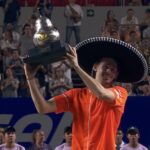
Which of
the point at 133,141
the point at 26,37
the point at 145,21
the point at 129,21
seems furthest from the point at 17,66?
the point at 145,21

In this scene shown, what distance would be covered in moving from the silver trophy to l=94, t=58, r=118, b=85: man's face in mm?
429

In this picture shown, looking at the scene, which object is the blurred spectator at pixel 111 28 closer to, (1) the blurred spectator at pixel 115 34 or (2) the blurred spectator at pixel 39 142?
(1) the blurred spectator at pixel 115 34

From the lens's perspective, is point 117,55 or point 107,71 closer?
point 107,71

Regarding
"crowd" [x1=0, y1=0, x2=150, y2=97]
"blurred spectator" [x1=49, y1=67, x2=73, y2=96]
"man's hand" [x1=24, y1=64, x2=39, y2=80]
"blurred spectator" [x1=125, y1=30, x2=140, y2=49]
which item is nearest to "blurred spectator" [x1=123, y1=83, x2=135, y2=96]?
"crowd" [x1=0, y1=0, x2=150, y2=97]

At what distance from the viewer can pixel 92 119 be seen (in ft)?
20.2

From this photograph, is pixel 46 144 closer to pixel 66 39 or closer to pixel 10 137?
pixel 10 137

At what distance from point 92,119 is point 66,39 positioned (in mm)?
12133

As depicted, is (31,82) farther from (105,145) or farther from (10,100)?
(10,100)

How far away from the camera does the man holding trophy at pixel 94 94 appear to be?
5984mm

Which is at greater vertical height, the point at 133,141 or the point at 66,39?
the point at 66,39

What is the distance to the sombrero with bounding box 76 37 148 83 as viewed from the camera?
249 inches

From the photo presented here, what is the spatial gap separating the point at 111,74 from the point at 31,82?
0.62m

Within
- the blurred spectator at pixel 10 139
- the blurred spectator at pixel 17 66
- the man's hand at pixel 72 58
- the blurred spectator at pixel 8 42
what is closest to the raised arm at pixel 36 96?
the man's hand at pixel 72 58

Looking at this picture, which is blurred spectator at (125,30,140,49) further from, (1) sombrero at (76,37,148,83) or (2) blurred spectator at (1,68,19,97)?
(1) sombrero at (76,37,148,83)
